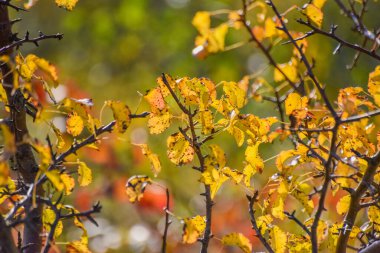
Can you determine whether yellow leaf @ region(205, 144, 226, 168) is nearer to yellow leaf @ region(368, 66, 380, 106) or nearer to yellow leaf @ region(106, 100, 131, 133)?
yellow leaf @ region(106, 100, 131, 133)

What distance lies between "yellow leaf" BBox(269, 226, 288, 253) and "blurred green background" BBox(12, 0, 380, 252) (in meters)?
2.59

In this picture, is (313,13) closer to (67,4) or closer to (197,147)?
(197,147)

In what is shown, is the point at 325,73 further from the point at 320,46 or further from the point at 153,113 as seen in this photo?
the point at 153,113

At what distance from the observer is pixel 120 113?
3.33 feet

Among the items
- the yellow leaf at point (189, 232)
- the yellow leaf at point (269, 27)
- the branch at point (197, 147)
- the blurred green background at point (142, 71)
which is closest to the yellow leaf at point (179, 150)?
the branch at point (197, 147)

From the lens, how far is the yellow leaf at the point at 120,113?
1.01 metres

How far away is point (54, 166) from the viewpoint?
1.07 m

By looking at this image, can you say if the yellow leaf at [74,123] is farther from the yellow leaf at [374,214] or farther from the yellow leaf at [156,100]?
the yellow leaf at [374,214]

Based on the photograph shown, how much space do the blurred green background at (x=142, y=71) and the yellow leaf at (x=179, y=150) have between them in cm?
264

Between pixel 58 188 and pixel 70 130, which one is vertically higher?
pixel 70 130

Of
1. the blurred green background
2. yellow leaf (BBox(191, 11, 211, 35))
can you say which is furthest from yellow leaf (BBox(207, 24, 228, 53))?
the blurred green background

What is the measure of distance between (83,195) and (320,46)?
1.73 metres

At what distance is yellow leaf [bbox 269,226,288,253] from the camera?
1146mm

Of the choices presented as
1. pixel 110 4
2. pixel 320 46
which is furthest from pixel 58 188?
pixel 110 4
